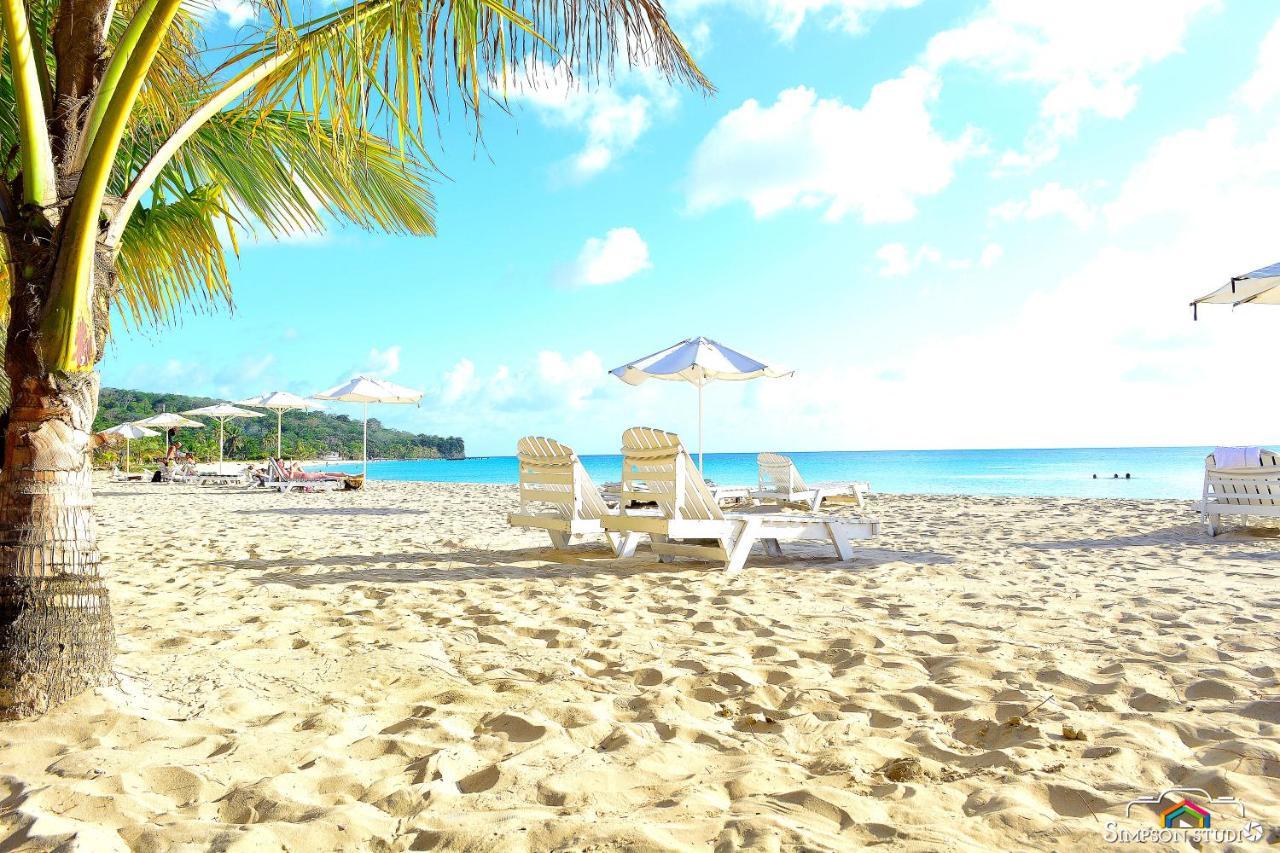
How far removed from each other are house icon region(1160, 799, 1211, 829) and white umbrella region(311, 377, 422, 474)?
15426mm

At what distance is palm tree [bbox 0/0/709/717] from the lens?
2.12 meters

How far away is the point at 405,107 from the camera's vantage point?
2.55m

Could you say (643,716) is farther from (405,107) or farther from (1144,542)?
(1144,542)

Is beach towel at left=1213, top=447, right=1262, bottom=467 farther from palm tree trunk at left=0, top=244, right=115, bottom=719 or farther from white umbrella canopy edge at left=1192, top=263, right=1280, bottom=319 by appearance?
palm tree trunk at left=0, top=244, right=115, bottom=719

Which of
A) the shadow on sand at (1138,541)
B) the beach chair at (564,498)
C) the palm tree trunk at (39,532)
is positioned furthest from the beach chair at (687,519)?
the palm tree trunk at (39,532)

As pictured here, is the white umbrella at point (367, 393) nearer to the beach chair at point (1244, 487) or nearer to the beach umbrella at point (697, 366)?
the beach umbrella at point (697, 366)

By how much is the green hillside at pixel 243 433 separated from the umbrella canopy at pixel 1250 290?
133ft

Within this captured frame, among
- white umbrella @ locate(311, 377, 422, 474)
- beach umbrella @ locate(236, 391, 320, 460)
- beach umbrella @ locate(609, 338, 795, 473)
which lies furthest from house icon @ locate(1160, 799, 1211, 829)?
beach umbrella @ locate(236, 391, 320, 460)

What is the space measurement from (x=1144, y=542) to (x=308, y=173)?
23.3ft

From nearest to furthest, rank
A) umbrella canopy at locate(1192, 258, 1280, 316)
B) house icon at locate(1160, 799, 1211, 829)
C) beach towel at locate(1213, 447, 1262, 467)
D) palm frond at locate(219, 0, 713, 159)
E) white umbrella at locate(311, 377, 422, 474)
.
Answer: house icon at locate(1160, 799, 1211, 829), palm frond at locate(219, 0, 713, 159), umbrella canopy at locate(1192, 258, 1280, 316), beach towel at locate(1213, 447, 1262, 467), white umbrella at locate(311, 377, 422, 474)

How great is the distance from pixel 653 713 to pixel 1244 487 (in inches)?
276

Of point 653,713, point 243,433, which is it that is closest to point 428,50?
point 653,713

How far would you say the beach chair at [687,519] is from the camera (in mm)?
4980

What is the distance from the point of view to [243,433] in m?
61.4
